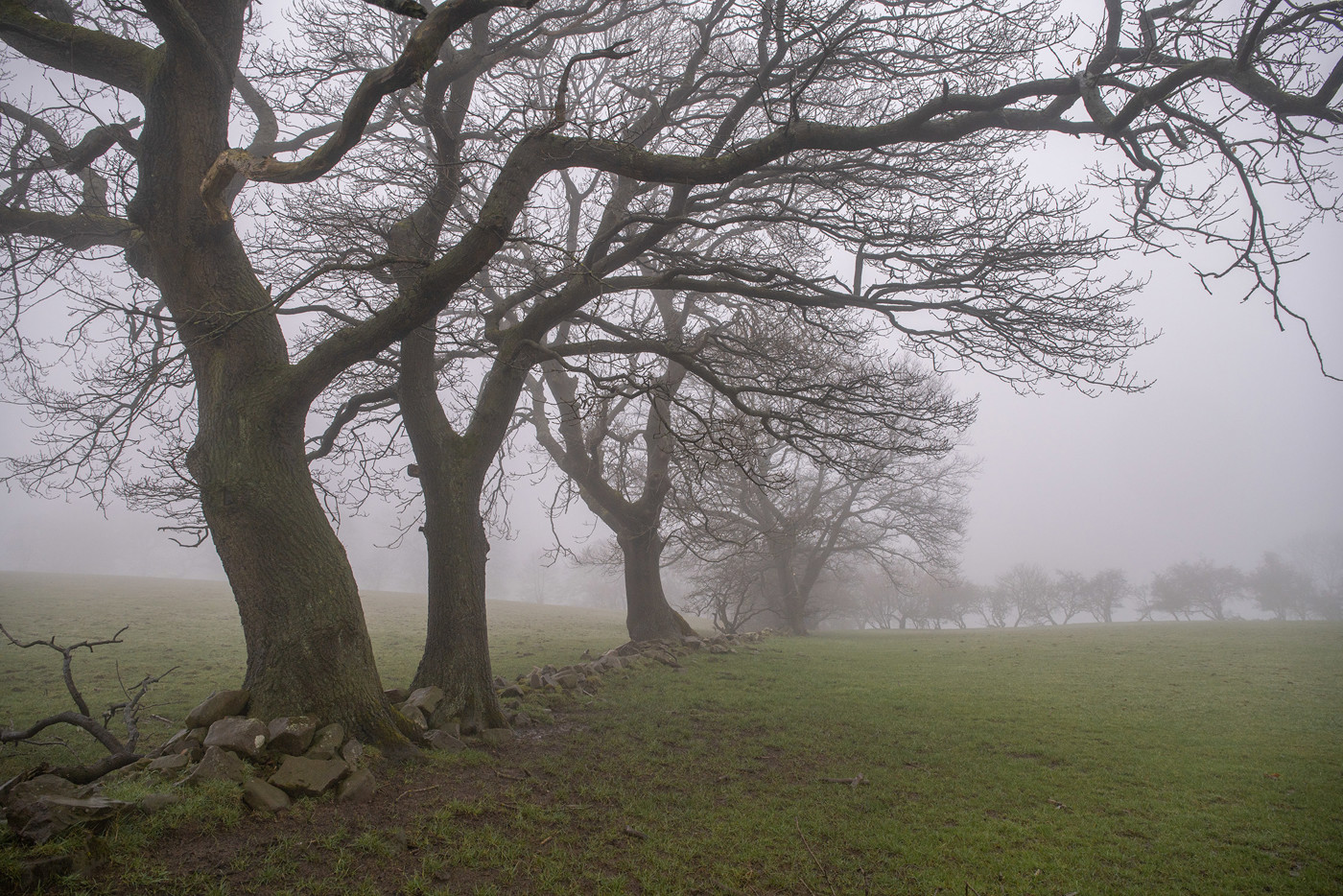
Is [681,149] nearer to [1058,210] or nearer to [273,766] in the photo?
[1058,210]

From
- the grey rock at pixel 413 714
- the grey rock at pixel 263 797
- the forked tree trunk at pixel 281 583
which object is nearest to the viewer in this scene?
the grey rock at pixel 263 797

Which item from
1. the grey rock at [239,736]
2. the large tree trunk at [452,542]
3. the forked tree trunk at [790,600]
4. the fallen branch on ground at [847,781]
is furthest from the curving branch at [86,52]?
the forked tree trunk at [790,600]

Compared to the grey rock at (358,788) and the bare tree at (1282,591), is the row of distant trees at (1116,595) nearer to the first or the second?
the bare tree at (1282,591)

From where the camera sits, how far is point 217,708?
4.61m

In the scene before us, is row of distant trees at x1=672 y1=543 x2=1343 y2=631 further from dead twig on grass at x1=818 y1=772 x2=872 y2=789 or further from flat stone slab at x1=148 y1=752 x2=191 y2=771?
flat stone slab at x1=148 y1=752 x2=191 y2=771

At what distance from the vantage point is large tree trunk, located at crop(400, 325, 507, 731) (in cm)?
639

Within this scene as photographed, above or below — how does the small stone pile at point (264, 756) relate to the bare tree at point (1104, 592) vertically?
above

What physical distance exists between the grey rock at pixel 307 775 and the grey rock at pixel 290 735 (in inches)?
5.0

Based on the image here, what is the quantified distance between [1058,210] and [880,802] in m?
6.40

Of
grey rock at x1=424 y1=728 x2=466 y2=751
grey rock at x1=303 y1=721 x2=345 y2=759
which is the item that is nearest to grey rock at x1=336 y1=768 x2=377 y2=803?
grey rock at x1=303 y1=721 x2=345 y2=759

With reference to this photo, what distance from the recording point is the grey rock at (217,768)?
386 cm

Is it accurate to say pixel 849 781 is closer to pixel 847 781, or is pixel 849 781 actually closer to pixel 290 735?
pixel 847 781

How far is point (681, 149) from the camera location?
7.71m

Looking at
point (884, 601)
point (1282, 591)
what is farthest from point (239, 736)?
point (1282, 591)
